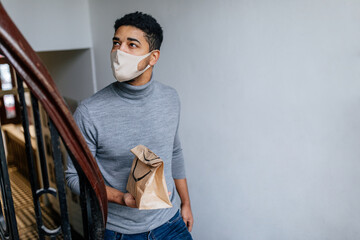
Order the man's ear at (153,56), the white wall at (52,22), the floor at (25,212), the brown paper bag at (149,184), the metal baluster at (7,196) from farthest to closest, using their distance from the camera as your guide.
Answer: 1. the floor at (25,212)
2. the white wall at (52,22)
3. the man's ear at (153,56)
4. the brown paper bag at (149,184)
5. the metal baluster at (7,196)

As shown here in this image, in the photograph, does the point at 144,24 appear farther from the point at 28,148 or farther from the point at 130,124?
the point at 28,148

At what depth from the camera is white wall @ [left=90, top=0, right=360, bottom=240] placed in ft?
4.95

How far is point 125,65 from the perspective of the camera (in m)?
1.34

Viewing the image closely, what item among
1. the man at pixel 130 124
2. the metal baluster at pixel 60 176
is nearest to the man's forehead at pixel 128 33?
the man at pixel 130 124

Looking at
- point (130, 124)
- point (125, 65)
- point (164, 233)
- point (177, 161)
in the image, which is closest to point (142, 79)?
point (125, 65)

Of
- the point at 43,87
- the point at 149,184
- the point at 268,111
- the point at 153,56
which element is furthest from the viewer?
the point at 268,111

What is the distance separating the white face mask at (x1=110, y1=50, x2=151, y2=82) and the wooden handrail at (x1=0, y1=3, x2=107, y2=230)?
609 mm

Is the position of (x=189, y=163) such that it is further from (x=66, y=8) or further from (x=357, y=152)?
(x=66, y=8)

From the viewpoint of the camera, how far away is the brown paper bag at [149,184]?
1065 millimetres

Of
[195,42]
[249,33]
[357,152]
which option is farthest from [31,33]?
[357,152]

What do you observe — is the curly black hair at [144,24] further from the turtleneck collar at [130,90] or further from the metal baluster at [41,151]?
the metal baluster at [41,151]

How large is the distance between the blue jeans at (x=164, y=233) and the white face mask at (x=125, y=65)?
0.56 m

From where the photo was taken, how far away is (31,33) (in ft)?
8.80

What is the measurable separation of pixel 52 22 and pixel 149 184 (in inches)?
85.1
